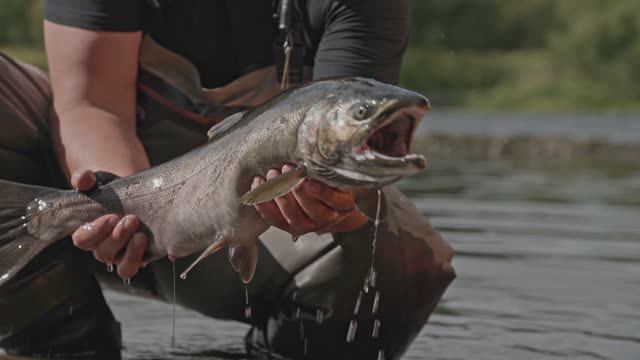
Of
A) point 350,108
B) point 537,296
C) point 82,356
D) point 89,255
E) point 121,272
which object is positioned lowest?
point 537,296

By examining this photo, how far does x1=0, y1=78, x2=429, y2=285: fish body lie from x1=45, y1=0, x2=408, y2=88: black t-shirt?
2.64ft

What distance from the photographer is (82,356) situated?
15.7ft

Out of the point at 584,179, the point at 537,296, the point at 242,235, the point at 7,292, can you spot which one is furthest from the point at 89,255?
the point at 584,179

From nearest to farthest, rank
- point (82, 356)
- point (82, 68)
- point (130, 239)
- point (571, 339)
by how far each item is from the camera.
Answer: point (130, 239) → point (82, 68) → point (82, 356) → point (571, 339)

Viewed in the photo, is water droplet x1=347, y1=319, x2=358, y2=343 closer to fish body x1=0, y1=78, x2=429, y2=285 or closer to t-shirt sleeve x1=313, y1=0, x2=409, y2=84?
t-shirt sleeve x1=313, y1=0, x2=409, y2=84

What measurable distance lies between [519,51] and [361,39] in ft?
338

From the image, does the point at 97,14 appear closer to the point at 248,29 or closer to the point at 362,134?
the point at 248,29

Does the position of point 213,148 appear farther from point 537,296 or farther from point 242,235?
point 537,296

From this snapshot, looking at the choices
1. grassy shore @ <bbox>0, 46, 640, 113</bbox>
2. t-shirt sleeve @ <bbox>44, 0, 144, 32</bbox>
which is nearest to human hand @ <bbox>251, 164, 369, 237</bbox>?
t-shirt sleeve @ <bbox>44, 0, 144, 32</bbox>

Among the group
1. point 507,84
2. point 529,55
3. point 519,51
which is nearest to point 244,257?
point 507,84

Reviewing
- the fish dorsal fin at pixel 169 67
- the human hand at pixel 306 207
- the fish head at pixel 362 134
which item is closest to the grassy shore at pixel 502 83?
the fish dorsal fin at pixel 169 67

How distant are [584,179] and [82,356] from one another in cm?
1285

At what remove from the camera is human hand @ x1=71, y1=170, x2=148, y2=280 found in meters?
3.82

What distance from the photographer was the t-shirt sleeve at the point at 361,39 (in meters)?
4.49
